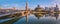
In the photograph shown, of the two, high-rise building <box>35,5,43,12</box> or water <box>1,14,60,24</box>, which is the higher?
high-rise building <box>35,5,43,12</box>

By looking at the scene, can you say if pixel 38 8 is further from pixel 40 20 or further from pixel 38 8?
pixel 40 20

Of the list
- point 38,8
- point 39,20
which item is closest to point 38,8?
point 38,8

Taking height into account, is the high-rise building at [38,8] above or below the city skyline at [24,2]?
below

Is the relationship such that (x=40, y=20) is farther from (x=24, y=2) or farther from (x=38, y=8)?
(x=24, y=2)

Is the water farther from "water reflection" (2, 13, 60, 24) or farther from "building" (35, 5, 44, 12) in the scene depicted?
"building" (35, 5, 44, 12)

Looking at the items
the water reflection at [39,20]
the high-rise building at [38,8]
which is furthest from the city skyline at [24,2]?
the water reflection at [39,20]

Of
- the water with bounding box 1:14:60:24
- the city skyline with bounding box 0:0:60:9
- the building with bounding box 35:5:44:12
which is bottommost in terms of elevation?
the water with bounding box 1:14:60:24

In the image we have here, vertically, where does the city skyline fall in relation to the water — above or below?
above

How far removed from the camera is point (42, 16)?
414cm

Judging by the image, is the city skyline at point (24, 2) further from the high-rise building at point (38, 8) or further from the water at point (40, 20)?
the water at point (40, 20)

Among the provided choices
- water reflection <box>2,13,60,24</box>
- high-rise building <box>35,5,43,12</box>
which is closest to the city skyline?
high-rise building <box>35,5,43,12</box>

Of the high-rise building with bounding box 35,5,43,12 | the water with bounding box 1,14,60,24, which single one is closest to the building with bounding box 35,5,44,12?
the high-rise building with bounding box 35,5,43,12

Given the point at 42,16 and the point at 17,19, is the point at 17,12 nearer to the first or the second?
the point at 17,19

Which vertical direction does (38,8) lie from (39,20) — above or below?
above
